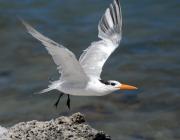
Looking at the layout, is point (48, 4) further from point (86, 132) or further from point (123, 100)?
point (86, 132)

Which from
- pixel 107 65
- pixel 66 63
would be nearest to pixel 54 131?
pixel 66 63

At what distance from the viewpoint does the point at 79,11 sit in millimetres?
15023

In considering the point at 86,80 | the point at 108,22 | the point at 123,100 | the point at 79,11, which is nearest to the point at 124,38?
the point at 79,11

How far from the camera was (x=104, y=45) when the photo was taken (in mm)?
9438

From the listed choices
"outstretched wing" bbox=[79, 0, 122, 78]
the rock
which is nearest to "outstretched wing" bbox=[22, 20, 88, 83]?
"outstretched wing" bbox=[79, 0, 122, 78]

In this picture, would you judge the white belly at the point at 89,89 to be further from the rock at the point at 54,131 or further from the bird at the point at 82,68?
the rock at the point at 54,131

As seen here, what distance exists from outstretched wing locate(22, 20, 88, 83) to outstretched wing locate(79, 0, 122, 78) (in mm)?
Result: 366

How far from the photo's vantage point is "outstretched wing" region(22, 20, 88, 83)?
719 cm

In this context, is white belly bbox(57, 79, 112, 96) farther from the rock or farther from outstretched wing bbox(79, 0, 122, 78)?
the rock

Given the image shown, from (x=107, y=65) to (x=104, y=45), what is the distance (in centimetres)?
324

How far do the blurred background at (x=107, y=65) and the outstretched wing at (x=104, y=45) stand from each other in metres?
1.57

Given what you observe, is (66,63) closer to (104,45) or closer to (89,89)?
(89,89)

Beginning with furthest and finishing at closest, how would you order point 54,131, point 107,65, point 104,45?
1. point 107,65
2. point 104,45
3. point 54,131

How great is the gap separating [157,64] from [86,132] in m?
6.01
